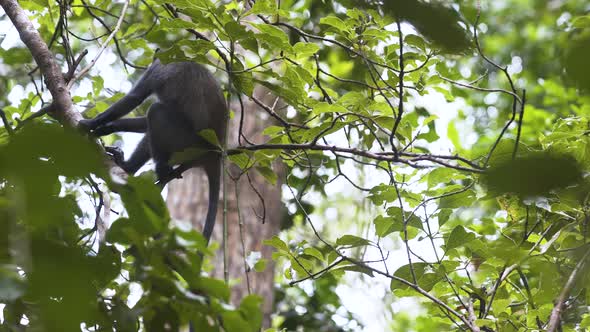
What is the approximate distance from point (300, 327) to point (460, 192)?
132 inches

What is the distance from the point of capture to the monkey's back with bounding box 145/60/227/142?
4.07 metres

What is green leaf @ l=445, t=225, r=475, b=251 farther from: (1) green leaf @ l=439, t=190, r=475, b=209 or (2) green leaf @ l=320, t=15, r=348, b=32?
(2) green leaf @ l=320, t=15, r=348, b=32

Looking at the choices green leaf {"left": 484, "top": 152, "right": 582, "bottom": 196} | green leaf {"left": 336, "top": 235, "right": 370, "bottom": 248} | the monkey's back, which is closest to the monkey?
the monkey's back

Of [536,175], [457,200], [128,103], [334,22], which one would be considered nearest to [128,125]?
[128,103]

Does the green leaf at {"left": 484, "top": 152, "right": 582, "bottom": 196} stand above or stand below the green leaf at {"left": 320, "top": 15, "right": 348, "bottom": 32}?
below

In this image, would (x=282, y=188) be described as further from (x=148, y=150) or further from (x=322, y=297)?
(x=148, y=150)

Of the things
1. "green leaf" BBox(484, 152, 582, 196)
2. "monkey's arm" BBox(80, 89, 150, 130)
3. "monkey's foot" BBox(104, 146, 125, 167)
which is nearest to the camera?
"green leaf" BBox(484, 152, 582, 196)

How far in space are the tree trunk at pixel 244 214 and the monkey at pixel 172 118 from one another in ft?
4.39

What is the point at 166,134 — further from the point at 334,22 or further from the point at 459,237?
the point at 459,237

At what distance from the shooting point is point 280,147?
104 inches

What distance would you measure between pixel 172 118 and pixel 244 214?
1931 mm

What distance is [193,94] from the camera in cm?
417

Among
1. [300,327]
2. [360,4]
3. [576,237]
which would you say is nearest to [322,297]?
[300,327]

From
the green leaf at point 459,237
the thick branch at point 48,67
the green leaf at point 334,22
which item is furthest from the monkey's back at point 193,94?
the green leaf at point 459,237
